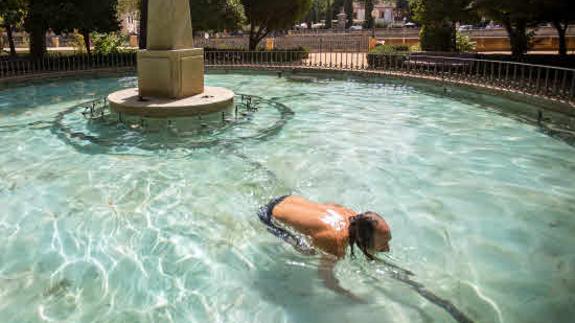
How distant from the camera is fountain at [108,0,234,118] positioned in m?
11.2

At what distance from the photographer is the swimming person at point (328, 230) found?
4242mm

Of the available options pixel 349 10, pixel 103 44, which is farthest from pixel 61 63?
pixel 349 10

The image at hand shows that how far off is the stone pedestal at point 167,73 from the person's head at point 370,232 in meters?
8.55

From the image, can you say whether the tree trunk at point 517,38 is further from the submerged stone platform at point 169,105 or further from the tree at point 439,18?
the submerged stone platform at point 169,105

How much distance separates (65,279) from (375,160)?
5743 millimetres

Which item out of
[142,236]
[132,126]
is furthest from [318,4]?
[142,236]

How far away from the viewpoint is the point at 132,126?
11133 mm

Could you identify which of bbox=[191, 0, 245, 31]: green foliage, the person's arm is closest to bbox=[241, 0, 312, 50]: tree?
bbox=[191, 0, 245, 31]: green foliage

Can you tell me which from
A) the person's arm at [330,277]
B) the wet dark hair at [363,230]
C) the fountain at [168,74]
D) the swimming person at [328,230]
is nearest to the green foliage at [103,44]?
the fountain at [168,74]

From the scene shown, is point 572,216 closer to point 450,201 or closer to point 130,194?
point 450,201

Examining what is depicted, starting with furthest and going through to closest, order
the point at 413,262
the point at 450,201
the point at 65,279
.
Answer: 1. the point at 450,201
2. the point at 413,262
3. the point at 65,279

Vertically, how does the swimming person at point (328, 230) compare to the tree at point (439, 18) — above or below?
below

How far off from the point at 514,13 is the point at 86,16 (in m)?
17.8

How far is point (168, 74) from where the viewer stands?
11789 mm
